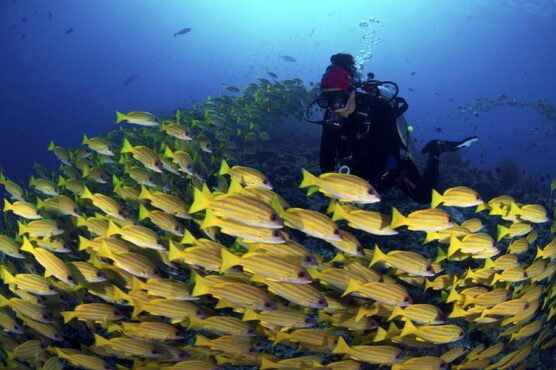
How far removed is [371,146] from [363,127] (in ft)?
1.05

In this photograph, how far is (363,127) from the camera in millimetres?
5836

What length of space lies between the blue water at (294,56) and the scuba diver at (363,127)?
1184 cm

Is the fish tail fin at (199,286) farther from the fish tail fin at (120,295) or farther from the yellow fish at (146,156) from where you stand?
the yellow fish at (146,156)

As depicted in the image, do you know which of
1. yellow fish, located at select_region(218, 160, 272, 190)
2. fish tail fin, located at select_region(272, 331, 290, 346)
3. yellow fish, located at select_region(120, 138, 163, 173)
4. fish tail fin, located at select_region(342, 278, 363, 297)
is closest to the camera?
fish tail fin, located at select_region(342, 278, 363, 297)

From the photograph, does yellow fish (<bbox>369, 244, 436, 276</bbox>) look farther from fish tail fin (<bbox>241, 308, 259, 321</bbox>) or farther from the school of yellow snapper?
fish tail fin (<bbox>241, 308, 259, 321</bbox>)

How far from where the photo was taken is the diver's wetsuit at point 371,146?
5738mm

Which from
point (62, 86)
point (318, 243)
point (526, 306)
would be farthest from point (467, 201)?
point (62, 86)

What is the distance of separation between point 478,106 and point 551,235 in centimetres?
1081

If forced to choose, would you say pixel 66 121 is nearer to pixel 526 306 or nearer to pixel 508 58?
pixel 526 306

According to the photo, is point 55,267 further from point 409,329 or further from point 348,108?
point 348,108

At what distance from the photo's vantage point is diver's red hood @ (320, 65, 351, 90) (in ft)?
18.2

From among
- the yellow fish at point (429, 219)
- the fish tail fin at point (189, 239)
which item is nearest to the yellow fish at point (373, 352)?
the yellow fish at point (429, 219)

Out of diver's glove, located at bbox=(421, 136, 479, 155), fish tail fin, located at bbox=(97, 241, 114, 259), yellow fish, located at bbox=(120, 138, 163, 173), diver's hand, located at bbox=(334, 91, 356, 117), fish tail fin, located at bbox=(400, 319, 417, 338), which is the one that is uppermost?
diver's hand, located at bbox=(334, 91, 356, 117)

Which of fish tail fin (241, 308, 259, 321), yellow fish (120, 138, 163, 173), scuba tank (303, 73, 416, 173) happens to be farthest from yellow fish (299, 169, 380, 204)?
yellow fish (120, 138, 163, 173)
